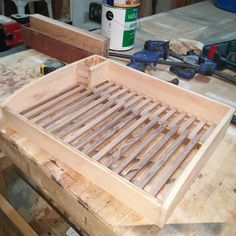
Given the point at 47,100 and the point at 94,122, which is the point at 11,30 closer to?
the point at 47,100

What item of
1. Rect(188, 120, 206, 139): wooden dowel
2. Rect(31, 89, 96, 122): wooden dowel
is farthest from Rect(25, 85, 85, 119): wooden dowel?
Rect(188, 120, 206, 139): wooden dowel

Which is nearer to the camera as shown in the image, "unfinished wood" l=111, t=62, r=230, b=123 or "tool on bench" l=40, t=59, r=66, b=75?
"unfinished wood" l=111, t=62, r=230, b=123

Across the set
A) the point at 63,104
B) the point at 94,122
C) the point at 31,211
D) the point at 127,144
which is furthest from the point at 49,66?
the point at 31,211

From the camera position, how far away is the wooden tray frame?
1.63 ft

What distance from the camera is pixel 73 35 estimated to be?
1.02m

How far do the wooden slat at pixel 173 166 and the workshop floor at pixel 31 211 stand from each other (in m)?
0.73

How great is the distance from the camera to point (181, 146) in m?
0.68

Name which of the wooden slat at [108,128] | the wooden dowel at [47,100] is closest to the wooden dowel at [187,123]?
the wooden slat at [108,128]

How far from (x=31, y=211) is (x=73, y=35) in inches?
33.2

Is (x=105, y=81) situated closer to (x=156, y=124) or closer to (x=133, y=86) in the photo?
(x=133, y=86)

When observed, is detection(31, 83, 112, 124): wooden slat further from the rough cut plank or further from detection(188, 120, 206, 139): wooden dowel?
detection(188, 120, 206, 139): wooden dowel

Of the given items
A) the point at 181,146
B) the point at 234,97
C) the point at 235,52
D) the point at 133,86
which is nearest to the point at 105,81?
the point at 133,86

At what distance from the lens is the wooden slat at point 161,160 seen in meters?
0.55

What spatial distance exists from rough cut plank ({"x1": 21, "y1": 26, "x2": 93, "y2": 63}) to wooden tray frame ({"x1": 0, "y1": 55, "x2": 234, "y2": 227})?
0.41ft
